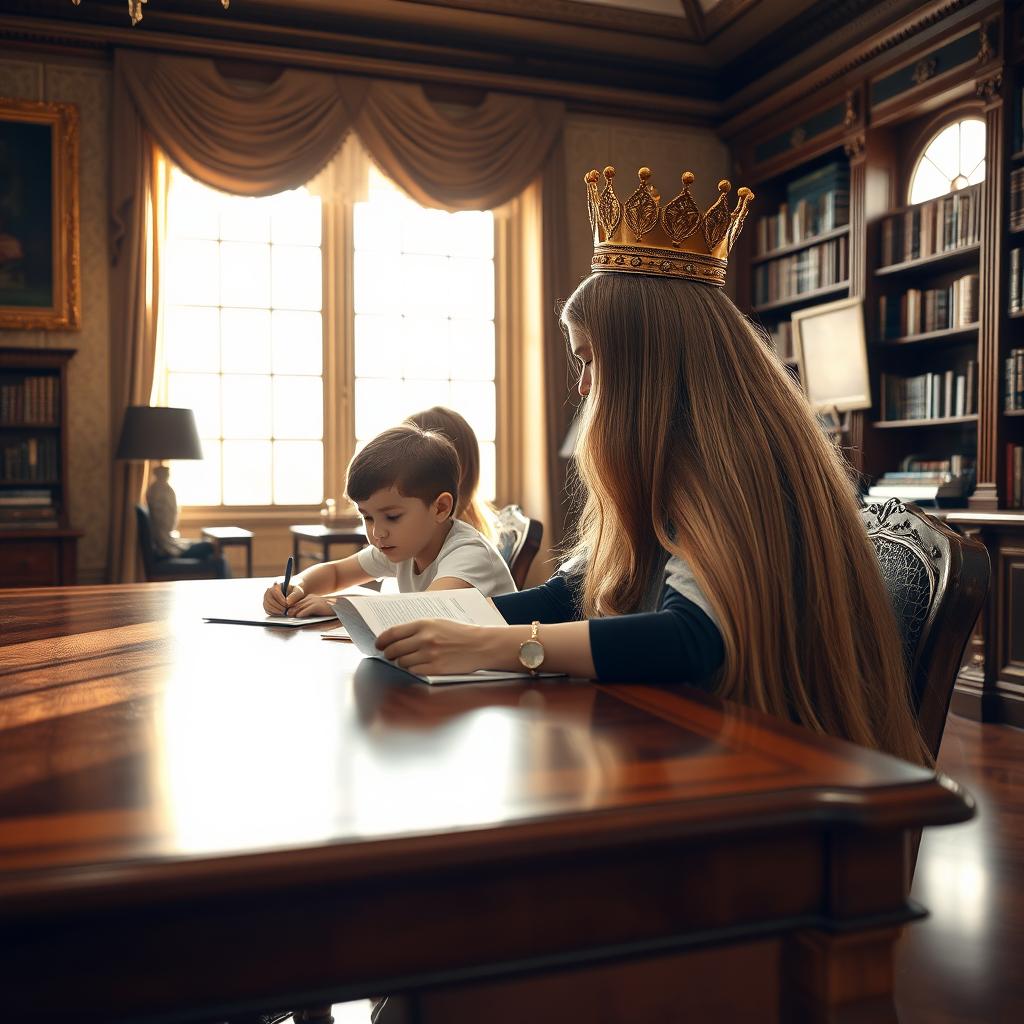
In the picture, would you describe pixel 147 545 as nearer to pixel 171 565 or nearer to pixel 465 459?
pixel 171 565

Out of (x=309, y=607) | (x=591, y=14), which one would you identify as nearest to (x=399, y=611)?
(x=309, y=607)

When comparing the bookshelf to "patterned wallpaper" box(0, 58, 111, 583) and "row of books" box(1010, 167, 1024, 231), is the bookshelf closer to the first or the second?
"row of books" box(1010, 167, 1024, 231)

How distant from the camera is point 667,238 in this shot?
1525 mm

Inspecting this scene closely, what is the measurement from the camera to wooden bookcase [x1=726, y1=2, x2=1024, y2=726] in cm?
444

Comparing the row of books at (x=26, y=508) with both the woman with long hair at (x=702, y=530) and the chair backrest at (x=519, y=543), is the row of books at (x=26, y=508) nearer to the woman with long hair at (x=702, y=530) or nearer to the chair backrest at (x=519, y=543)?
the chair backrest at (x=519, y=543)

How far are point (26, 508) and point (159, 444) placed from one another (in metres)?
0.78

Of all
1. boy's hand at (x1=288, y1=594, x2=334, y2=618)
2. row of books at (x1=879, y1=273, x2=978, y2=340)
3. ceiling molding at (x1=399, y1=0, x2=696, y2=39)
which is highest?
ceiling molding at (x1=399, y1=0, x2=696, y2=39)

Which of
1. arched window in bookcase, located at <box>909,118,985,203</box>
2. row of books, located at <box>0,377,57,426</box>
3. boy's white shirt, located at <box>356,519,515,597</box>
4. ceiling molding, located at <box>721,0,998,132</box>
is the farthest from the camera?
row of books, located at <box>0,377,57,426</box>

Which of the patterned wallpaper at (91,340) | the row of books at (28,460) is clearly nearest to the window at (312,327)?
the patterned wallpaper at (91,340)

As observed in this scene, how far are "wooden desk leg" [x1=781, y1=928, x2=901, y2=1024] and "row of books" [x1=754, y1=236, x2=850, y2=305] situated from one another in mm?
5561

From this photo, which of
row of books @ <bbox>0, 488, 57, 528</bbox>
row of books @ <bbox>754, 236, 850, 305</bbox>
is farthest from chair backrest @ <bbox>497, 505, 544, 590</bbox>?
row of books @ <bbox>754, 236, 850, 305</bbox>

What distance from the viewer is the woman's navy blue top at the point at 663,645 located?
3.86 ft

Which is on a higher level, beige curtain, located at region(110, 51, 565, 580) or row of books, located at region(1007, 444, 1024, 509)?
beige curtain, located at region(110, 51, 565, 580)

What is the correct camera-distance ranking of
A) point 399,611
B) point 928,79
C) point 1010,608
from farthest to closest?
1. point 928,79
2. point 1010,608
3. point 399,611
